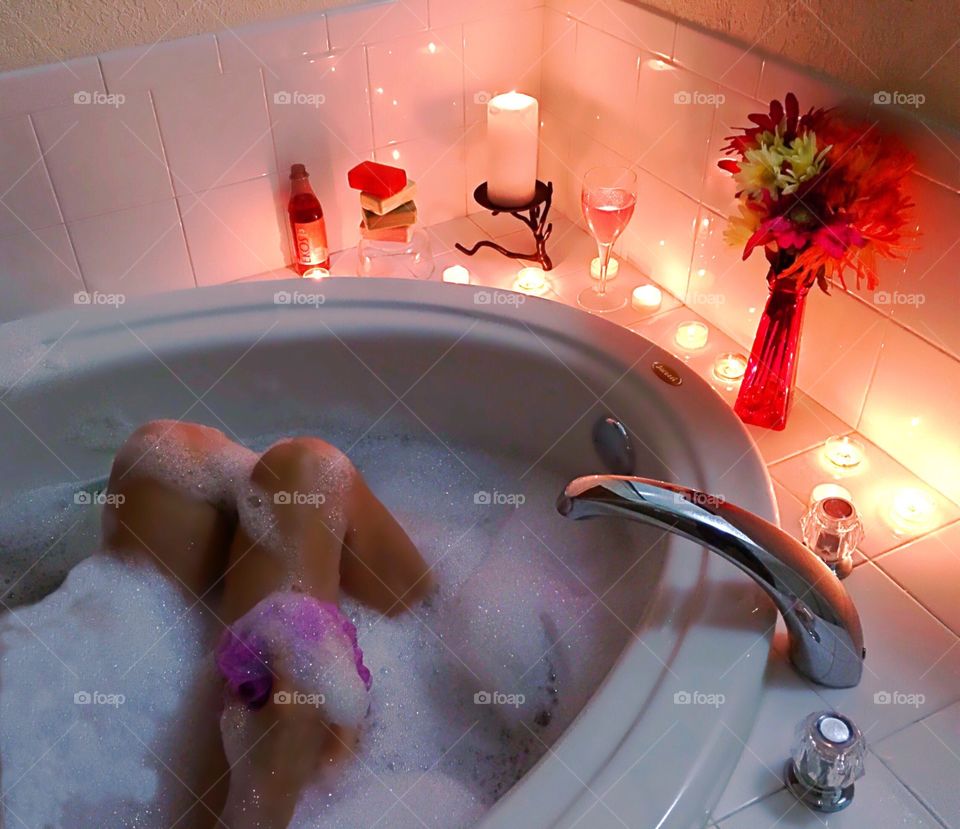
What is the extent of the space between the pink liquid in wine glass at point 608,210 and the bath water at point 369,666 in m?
0.46

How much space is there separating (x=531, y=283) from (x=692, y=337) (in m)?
0.29

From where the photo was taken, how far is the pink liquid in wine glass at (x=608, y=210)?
1.42 metres

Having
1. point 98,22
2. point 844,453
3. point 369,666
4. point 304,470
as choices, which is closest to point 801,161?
point 844,453

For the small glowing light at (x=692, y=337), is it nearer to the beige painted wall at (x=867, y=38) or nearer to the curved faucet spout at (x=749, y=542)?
the beige painted wall at (x=867, y=38)

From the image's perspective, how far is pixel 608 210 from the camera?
1.42 m

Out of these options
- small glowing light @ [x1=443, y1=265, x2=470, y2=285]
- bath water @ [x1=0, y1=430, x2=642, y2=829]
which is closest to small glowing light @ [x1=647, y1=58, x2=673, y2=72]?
small glowing light @ [x1=443, y1=265, x2=470, y2=285]

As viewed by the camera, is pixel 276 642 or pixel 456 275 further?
pixel 456 275

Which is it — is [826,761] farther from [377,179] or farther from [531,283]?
[377,179]

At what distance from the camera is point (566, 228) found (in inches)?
67.9

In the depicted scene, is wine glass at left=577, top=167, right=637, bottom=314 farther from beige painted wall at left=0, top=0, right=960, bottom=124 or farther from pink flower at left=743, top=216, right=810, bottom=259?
pink flower at left=743, top=216, right=810, bottom=259

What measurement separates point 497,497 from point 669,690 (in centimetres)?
53

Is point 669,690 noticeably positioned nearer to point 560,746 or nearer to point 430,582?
point 560,746

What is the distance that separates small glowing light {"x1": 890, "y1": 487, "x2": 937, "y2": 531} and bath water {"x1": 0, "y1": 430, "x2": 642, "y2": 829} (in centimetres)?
33

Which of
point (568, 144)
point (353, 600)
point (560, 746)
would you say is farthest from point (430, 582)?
point (568, 144)
